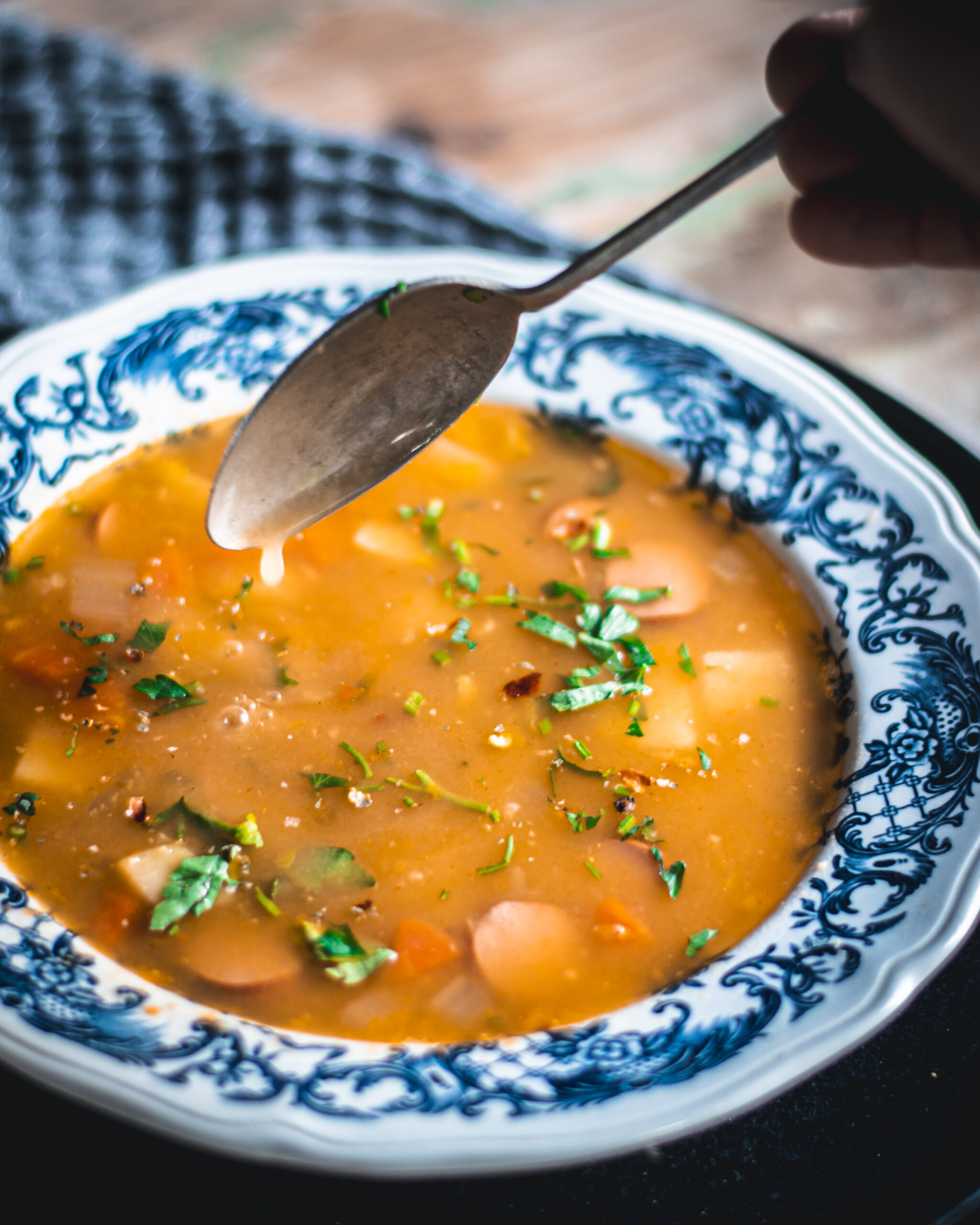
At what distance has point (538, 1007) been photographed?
5.24 feet

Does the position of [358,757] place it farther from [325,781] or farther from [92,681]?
[92,681]

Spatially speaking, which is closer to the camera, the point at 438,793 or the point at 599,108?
the point at 438,793

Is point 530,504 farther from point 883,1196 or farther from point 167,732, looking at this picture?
point 883,1196

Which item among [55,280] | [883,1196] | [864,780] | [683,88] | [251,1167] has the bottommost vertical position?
[883,1196]

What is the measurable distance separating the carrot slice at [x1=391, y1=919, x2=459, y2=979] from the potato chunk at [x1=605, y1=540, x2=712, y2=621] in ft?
2.53

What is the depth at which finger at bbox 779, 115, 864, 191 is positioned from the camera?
2027 millimetres

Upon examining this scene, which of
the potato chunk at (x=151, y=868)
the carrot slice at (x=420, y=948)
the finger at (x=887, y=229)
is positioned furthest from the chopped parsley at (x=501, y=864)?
the finger at (x=887, y=229)

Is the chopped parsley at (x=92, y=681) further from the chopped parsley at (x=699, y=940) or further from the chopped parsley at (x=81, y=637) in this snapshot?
the chopped parsley at (x=699, y=940)

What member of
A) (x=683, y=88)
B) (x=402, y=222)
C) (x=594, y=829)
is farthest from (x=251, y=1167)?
(x=683, y=88)

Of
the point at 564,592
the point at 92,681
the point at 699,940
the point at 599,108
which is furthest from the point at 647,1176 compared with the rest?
the point at 599,108

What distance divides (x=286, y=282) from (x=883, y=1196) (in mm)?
2122

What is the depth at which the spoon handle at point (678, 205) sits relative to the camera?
1686mm

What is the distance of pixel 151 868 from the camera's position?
5.52ft

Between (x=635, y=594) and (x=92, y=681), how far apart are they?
3.39 feet
